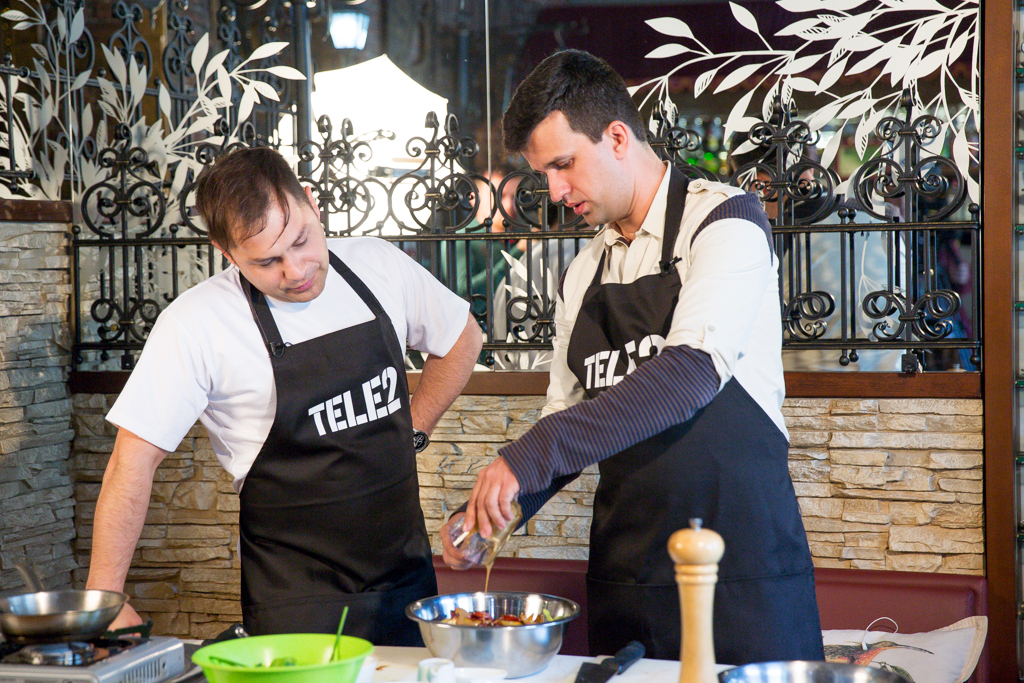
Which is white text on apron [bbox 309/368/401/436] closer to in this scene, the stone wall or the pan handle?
the pan handle

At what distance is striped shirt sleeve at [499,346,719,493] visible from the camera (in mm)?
1371

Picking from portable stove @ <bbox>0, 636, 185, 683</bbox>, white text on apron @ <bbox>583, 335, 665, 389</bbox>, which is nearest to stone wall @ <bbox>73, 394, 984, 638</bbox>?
white text on apron @ <bbox>583, 335, 665, 389</bbox>

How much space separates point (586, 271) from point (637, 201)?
197 millimetres

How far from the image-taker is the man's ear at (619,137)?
64.6 inches

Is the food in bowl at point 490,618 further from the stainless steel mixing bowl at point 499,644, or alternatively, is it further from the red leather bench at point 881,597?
the red leather bench at point 881,597

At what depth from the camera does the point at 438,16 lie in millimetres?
3195

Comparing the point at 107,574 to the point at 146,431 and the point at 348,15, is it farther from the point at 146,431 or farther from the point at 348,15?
the point at 348,15

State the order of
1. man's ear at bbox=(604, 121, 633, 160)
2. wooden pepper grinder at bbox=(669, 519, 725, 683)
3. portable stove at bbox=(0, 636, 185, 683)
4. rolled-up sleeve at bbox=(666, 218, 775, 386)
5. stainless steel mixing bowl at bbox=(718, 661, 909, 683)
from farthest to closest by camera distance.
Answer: man's ear at bbox=(604, 121, 633, 160)
rolled-up sleeve at bbox=(666, 218, 775, 386)
portable stove at bbox=(0, 636, 185, 683)
stainless steel mixing bowl at bbox=(718, 661, 909, 683)
wooden pepper grinder at bbox=(669, 519, 725, 683)

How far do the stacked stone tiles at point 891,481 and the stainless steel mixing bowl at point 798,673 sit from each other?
1.75m

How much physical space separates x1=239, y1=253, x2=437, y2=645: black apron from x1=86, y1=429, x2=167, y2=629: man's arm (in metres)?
0.20

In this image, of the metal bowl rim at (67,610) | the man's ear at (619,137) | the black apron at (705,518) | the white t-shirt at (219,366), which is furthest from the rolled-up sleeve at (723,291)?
the metal bowl rim at (67,610)

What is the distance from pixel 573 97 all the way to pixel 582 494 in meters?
1.60

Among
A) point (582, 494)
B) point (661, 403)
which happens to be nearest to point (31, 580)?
point (661, 403)

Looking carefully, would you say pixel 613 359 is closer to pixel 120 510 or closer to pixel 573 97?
pixel 573 97
